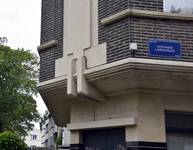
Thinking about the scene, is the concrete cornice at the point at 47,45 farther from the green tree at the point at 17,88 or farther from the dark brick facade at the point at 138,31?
the green tree at the point at 17,88

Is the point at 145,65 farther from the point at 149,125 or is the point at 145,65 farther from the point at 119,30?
the point at 149,125

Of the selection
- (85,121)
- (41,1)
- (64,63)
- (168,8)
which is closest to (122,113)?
(85,121)

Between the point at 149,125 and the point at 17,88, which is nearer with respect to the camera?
the point at 149,125

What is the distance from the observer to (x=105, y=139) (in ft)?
33.1

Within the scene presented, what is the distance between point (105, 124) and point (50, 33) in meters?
3.03

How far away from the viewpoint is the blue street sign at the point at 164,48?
8.65 meters

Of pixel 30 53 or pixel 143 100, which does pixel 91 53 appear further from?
pixel 30 53

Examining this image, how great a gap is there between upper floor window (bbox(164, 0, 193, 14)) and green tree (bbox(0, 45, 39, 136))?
66.3ft

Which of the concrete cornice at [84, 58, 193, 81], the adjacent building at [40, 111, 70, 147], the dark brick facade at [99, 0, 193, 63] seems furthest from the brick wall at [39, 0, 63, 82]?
the adjacent building at [40, 111, 70, 147]

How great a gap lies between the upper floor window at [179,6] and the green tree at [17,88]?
20.2 metres

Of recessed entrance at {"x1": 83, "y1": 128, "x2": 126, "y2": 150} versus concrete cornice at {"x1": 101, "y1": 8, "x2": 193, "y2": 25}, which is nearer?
concrete cornice at {"x1": 101, "y1": 8, "x2": 193, "y2": 25}

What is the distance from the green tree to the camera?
28.2m

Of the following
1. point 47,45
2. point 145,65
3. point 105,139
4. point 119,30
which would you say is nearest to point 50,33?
point 47,45

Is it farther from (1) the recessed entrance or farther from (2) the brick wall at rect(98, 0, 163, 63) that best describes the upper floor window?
(1) the recessed entrance
